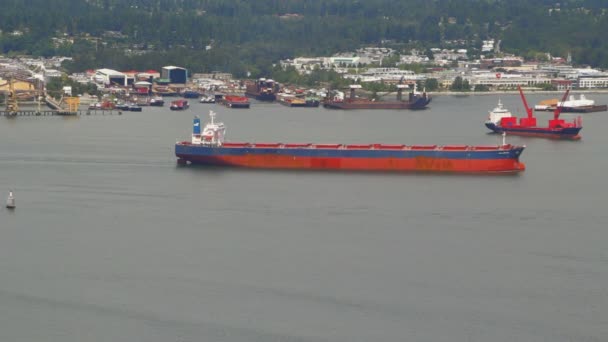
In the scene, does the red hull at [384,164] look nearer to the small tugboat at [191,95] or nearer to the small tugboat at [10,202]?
the small tugboat at [10,202]

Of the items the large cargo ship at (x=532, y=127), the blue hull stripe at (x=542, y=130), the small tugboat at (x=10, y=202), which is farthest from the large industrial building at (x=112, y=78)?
the small tugboat at (x=10, y=202)

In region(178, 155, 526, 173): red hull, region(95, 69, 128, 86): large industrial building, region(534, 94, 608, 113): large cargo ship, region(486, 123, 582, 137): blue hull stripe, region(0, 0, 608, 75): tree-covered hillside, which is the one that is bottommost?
region(178, 155, 526, 173): red hull

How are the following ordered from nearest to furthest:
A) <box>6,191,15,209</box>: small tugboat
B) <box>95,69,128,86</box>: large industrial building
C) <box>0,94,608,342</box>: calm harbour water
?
<box>0,94,608,342</box>: calm harbour water < <box>6,191,15,209</box>: small tugboat < <box>95,69,128,86</box>: large industrial building

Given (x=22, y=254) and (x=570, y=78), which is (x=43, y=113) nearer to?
(x=22, y=254)

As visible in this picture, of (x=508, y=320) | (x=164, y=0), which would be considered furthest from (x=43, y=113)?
(x=164, y=0)

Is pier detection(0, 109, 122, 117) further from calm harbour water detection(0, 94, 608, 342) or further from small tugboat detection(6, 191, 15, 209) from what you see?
small tugboat detection(6, 191, 15, 209)

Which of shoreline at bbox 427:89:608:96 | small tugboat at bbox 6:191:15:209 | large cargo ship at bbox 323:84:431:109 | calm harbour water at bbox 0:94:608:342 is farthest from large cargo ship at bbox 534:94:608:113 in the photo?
small tugboat at bbox 6:191:15:209

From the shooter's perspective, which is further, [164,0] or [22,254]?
[164,0]

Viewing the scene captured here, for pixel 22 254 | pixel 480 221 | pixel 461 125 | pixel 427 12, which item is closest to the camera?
pixel 22 254
